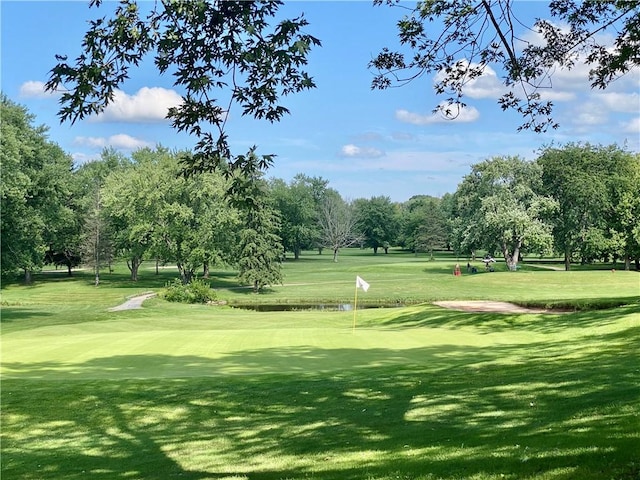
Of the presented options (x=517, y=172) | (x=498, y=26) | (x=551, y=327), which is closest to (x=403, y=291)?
(x=517, y=172)

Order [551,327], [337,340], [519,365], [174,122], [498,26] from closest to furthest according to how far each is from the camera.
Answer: [174,122], [498,26], [519,365], [337,340], [551,327]

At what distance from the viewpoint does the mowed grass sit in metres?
6.26

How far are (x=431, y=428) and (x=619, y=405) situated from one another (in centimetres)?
238

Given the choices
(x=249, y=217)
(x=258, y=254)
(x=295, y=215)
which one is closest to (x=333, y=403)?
(x=249, y=217)

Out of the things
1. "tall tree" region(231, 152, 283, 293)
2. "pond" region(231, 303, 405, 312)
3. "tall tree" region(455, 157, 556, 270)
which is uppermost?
"tall tree" region(455, 157, 556, 270)

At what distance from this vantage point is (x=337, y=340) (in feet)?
58.6

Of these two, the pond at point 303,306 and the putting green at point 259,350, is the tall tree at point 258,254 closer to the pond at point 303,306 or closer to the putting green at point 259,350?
the pond at point 303,306

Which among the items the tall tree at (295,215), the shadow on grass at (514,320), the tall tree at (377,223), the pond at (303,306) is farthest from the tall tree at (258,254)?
the tall tree at (377,223)

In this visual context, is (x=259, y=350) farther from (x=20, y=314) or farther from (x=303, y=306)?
(x=303, y=306)

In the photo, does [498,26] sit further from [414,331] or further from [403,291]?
[403,291]

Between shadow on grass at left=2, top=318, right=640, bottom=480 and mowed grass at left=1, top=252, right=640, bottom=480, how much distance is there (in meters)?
0.04

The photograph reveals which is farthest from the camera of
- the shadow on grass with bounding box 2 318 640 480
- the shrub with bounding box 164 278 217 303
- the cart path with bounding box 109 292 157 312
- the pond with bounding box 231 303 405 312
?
the shrub with bounding box 164 278 217 303

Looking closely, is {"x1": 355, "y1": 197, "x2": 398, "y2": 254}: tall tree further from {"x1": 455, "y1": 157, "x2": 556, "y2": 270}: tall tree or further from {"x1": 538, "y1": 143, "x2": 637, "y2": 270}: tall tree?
{"x1": 538, "y1": 143, "x2": 637, "y2": 270}: tall tree

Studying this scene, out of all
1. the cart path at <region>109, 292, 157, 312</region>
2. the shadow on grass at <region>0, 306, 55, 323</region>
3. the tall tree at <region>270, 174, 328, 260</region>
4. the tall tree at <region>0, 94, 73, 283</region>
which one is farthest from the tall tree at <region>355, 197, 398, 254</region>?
the shadow on grass at <region>0, 306, 55, 323</region>
